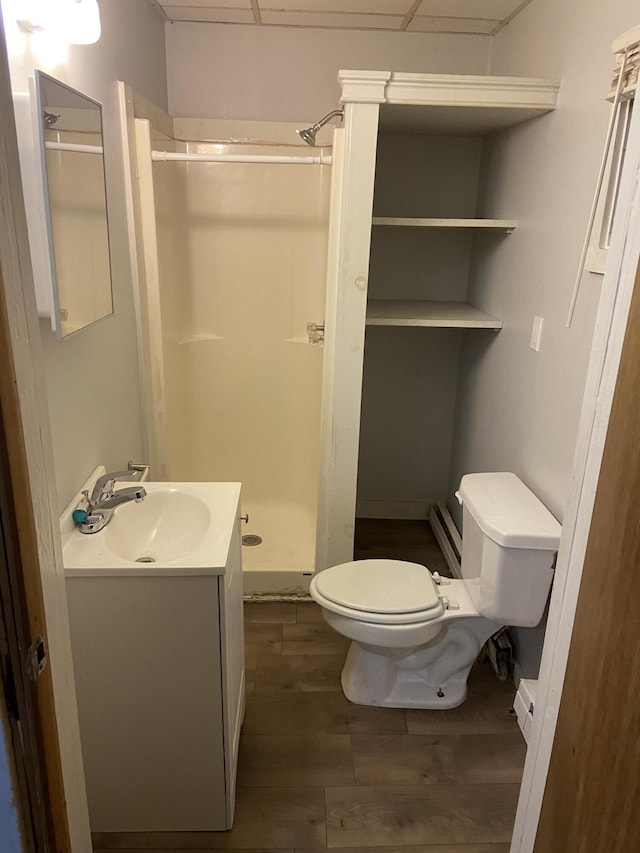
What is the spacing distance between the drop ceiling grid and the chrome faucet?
6.20 ft

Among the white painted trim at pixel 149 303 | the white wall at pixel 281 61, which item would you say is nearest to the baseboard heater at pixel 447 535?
the white painted trim at pixel 149 303

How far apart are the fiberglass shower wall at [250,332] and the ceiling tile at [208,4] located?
0.52 meters

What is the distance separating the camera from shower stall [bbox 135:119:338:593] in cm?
280

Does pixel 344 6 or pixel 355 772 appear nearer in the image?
pixel 355 772

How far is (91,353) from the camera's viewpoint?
1.76 meters

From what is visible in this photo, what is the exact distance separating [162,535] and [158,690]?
430 millimetres

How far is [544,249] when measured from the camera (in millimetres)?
2014

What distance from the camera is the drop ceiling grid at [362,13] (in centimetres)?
230

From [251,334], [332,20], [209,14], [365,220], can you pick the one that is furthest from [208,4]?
[251,334]

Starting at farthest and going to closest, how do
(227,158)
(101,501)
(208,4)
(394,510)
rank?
1. (394,510)
2. (208,4)
3. (227,158)
4. (101,501)

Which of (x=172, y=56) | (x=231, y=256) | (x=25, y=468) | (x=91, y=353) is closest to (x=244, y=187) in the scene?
(x=231, y=256)

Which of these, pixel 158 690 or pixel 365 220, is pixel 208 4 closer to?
pixel 365 220

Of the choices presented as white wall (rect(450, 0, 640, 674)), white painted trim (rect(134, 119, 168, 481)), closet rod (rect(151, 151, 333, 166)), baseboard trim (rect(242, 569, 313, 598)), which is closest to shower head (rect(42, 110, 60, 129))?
white painted trim (rect(134, 119, 168, 481))

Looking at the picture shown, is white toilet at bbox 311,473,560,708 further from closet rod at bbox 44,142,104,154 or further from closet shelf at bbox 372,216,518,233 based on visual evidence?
closet rod at bbox 44,142,104,154
